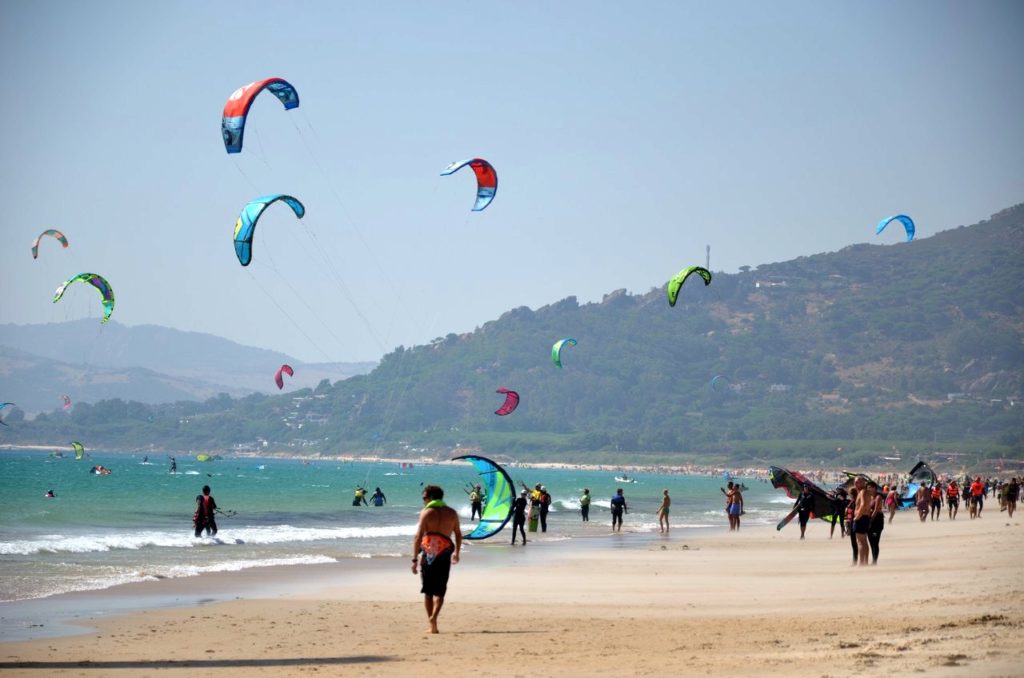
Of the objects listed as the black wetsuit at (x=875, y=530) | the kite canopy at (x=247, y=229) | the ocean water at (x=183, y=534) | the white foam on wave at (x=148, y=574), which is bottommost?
the ocean water at (x=183, y=534)

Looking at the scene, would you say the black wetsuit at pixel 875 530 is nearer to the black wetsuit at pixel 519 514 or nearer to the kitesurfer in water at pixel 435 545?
A: the kitesurfer in water at pixel 435 545

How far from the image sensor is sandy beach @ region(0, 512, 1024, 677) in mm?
9383

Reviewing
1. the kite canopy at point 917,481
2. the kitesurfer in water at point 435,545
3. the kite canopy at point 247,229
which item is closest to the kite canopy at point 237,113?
the kite canopy at point 247,229

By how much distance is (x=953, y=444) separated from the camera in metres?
174

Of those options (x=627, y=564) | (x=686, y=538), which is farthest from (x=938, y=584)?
(x=686, y=538)

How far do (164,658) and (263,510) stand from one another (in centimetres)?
3503

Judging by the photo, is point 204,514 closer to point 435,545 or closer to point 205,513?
point 205,513

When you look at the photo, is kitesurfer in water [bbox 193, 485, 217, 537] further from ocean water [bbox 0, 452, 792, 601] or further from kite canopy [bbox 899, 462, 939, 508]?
kite canopy [bbox 899, 462, 939, 508]

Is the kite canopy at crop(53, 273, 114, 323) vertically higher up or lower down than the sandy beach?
higher up

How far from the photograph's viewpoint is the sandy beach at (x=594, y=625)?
938 centimetres

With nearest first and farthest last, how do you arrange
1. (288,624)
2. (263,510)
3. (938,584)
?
1. (288,624)
2. (938,584)
3. (263,510)

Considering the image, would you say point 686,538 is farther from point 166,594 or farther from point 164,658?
point 164,658

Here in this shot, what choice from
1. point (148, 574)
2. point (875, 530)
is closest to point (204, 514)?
point (148, 574)

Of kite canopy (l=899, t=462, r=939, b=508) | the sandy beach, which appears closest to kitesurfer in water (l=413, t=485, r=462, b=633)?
the sandy beach
